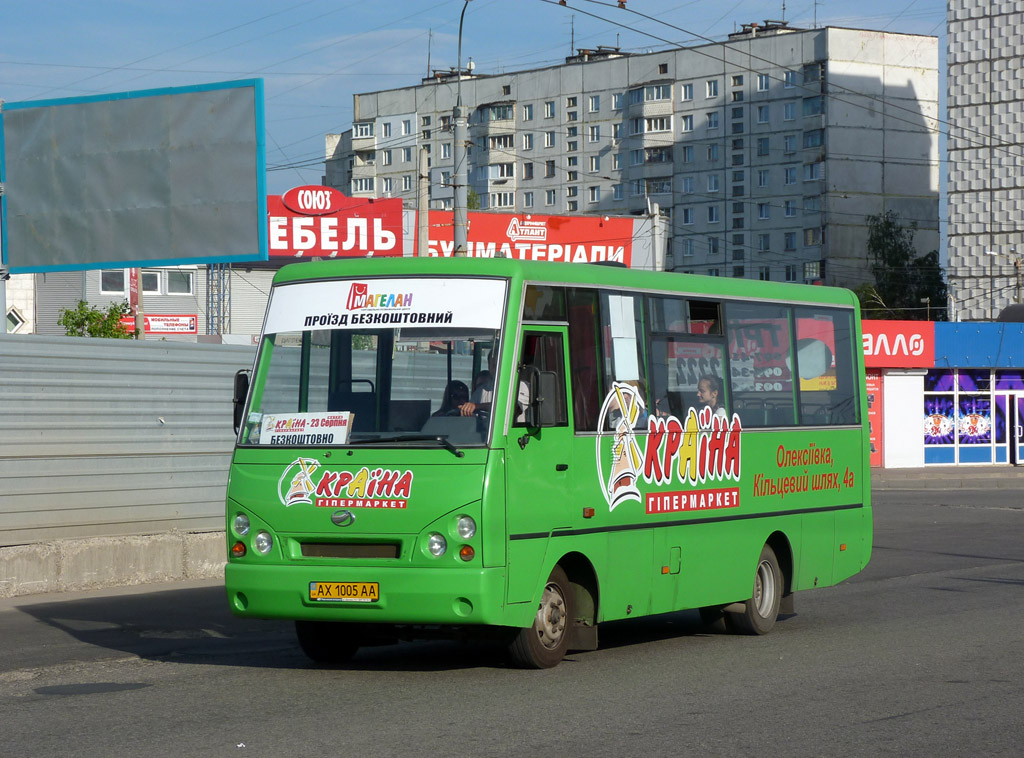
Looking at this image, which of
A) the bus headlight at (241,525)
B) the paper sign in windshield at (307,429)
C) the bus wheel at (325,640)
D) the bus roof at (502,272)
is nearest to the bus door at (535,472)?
the bus roof at (502,272)

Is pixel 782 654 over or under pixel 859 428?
under

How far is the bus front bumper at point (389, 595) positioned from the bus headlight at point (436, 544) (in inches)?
4.0

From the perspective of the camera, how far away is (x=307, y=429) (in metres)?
9.19

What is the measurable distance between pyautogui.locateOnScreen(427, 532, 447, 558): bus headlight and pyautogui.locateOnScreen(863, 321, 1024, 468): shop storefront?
3474 cm

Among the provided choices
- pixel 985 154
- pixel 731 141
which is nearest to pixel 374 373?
pixel 985 154

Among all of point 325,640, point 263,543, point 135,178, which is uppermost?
point 135,178

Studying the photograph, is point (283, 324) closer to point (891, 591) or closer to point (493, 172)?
point (891, 591)

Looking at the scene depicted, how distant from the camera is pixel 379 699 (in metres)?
8.20

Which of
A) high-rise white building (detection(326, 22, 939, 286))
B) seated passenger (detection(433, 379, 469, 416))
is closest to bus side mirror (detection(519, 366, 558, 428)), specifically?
seated passenger (detection(433, 379, 469, 416))

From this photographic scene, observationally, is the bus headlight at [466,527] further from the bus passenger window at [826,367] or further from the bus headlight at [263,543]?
the bus passenger window at [826,367]

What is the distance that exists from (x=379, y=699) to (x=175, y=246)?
13.3 m

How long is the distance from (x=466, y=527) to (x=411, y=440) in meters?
0.68

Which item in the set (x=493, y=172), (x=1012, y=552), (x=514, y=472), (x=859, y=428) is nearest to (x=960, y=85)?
(x=493, y=172)

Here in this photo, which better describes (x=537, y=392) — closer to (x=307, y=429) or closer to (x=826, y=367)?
(x=307, y=429)
